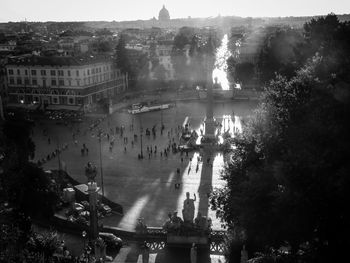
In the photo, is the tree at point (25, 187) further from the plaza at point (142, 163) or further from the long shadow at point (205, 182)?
the long shadow at point (205, 182)

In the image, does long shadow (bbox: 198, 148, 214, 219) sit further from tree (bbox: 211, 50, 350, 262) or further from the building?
the building

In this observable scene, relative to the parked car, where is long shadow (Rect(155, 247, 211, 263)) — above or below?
below

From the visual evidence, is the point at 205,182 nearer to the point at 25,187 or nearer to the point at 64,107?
the point at 25,187

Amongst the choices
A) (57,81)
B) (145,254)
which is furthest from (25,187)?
(57,81)

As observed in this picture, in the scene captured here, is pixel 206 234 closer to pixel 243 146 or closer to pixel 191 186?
pixel 243 146

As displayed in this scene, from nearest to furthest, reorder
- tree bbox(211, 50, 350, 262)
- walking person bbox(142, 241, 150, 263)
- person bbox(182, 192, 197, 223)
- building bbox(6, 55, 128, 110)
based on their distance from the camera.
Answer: tree bbox(211, 50, 350, 262) < walking person bbox(142, 241, 150, 263) < person bbox(182, 192, 197, 223) < building bbox(6, 55, 128, 110)

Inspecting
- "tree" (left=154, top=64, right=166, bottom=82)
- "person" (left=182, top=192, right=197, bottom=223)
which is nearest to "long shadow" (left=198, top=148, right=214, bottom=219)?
→ "person" (left=182, top=192, right=197, bottom=223)
